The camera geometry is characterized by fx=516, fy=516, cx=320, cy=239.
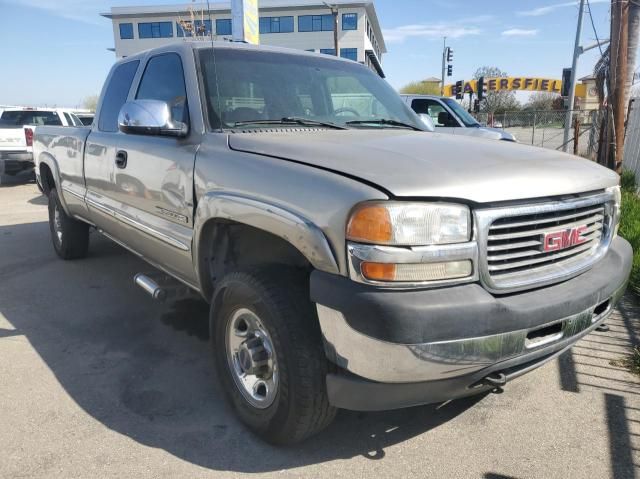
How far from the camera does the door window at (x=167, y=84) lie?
3188 millimetres

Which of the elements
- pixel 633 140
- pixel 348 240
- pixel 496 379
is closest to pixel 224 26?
pixel 633 140

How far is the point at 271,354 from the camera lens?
2.48m

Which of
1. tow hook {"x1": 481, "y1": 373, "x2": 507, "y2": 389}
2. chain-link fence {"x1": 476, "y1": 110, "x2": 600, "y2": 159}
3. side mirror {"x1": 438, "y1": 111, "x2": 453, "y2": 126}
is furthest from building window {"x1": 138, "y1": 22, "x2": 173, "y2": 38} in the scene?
tow hook {"x1": 481, "y1": 373, "x2": 507, "y2": 389}

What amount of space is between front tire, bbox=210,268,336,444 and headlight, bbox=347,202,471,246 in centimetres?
52

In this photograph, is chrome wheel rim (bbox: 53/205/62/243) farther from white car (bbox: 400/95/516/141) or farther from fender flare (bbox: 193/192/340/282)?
white car (bbox: 400/95/516/141)

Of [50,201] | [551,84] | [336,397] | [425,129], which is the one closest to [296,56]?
[425,129]

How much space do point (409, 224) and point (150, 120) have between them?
66.2 inches

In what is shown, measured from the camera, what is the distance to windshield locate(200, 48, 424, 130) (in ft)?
9.90

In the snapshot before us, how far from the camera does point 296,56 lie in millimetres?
3602

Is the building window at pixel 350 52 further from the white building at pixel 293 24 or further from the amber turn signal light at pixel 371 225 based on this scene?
the amber turn signal light at pixel 371 225

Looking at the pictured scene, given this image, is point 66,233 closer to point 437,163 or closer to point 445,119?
point 437,163

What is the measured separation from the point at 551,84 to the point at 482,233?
56.7 meters

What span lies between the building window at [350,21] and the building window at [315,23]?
56.3 inches

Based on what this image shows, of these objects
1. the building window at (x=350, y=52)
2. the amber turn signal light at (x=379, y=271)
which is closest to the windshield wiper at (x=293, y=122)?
the amber turn signal light at (x=379, y=271)
